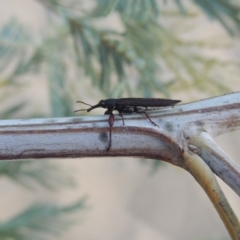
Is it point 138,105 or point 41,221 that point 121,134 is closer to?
point 138,105

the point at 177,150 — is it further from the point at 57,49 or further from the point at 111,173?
the point at 111,173

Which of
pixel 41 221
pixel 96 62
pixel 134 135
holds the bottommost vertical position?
pixel 134 135

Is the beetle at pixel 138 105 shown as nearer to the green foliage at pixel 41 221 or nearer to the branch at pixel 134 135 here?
the branch at pixel 134 135

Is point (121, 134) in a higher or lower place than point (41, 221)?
lower

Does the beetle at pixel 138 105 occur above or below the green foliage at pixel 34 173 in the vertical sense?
below

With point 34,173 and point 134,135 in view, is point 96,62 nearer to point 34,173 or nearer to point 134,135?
point 34,173

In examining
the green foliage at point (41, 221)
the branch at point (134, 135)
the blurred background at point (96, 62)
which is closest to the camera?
the branch at point (134, 135)

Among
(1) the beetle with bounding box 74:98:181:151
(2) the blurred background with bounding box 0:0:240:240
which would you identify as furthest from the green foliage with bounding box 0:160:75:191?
(1) the beetle with bounding box 74:98:181:151

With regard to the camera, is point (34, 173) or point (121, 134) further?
point (34, 173)

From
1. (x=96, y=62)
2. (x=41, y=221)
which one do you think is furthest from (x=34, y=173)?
(x=96, y=62)

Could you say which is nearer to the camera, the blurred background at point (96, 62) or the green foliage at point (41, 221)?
the blurred background at point (96, 62)

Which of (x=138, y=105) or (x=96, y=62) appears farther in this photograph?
(x=96, y=62)

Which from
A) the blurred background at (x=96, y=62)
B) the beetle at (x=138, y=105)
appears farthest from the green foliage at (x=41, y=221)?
the beetle at (x=138, y=105)

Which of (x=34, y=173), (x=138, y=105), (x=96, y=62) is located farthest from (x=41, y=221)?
(x=138, y=105)
